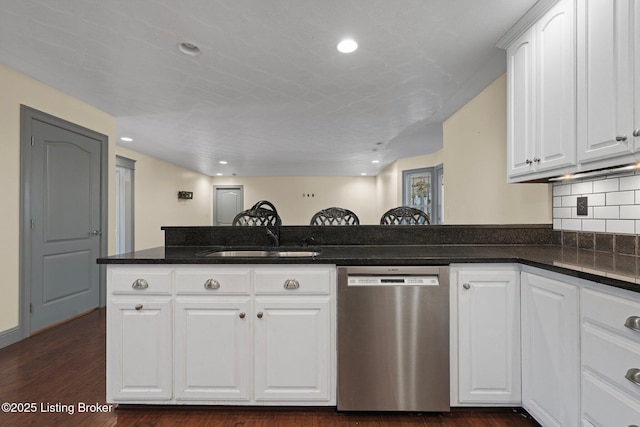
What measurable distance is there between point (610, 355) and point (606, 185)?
1.05m

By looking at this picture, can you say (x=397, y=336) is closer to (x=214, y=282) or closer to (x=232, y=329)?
(x=232, y=329)

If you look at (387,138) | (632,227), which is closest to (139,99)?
(387,138)

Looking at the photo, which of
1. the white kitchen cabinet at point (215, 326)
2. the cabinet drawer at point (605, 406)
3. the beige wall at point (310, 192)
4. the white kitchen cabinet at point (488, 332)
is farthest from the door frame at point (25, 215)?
the beige wall at point (310, 192)

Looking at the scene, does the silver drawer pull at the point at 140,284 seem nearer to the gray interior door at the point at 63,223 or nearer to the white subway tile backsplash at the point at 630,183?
the gray interior door at the point at 63,223

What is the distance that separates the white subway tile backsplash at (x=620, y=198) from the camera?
1.55 m

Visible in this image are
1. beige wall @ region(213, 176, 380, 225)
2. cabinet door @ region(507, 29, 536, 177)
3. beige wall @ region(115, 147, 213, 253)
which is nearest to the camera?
cabinet door @ region(507, 29, 536, 177)

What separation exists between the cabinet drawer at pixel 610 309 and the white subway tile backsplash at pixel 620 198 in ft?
2.46

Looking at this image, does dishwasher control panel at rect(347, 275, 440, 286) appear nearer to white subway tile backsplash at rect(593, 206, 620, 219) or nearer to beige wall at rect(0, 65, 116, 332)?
white subway tile backsplash at rect(593, 206, 620, 219)

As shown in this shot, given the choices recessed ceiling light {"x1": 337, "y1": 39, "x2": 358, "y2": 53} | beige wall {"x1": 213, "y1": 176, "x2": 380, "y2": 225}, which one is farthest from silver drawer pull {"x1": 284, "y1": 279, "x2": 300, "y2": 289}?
beige wall {"x1": 213, "y1": 176, "x2": 380, "y2": 225}

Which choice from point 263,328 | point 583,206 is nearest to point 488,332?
point 583,206

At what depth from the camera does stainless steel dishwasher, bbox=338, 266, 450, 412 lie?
1.55m

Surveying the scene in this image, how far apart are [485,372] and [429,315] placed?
17.0 inches

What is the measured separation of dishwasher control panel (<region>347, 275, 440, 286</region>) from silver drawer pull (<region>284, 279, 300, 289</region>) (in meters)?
0.27

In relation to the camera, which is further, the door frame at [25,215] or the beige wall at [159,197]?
the beige wall at [159,197]
